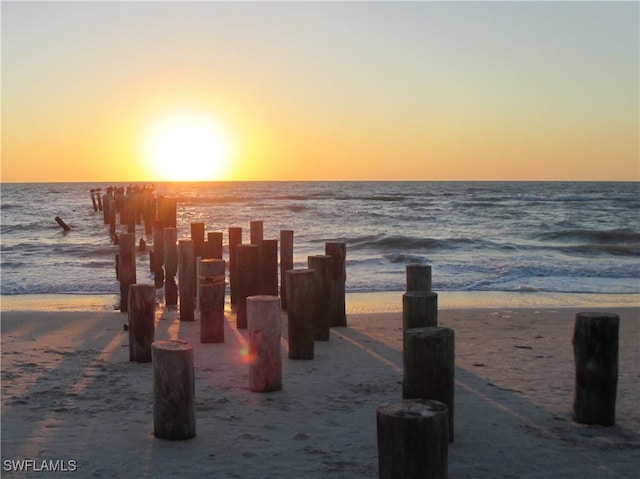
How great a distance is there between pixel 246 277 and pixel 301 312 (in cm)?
220

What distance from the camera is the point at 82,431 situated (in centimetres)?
547

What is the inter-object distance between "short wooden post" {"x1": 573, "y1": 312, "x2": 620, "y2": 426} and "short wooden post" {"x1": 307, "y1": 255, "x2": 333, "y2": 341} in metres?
3.51

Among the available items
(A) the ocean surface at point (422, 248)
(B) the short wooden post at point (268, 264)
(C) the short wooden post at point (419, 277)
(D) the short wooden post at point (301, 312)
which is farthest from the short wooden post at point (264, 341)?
(A) the ocean surface at point (422, 248)

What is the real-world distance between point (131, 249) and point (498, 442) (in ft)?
24.2

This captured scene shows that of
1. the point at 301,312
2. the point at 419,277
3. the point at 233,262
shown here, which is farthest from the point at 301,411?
the point at 233,262

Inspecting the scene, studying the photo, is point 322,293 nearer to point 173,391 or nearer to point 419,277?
point 419,277

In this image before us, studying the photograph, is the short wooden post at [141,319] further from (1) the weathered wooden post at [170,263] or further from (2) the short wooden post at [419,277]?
(1) the weathered wooden post at [170,263]

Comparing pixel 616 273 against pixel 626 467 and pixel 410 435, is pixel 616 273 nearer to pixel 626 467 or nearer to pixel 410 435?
pixel 626 467

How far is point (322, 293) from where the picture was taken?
8.70 m

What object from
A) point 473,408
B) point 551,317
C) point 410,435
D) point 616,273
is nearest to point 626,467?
point 473,408

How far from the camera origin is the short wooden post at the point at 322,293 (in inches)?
340

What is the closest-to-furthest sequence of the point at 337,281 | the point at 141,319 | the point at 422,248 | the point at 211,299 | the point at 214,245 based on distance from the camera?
the point at 141,319 < the point at 211,299 < the point at 337,281 < the point at 214,245 < the point at 422,248

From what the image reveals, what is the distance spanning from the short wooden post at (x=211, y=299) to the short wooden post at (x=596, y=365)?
170 inches

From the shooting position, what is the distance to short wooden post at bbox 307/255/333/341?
8633 mm
